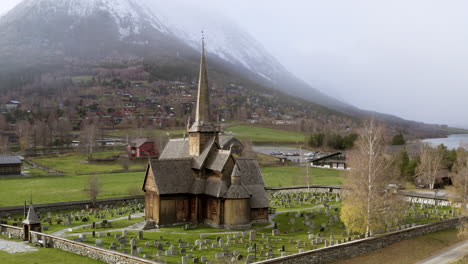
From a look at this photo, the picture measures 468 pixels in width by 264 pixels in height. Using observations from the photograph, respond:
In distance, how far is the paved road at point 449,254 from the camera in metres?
33.4

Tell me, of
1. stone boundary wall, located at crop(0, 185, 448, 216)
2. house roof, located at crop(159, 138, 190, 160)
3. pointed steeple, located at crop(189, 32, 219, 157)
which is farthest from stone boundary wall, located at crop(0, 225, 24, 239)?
house roof, located at crop(159, 138, 190, 160)

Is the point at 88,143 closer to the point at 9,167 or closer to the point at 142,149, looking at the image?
the point at 142,149

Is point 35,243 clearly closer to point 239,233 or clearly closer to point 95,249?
point 95,249

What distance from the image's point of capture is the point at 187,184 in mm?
41594

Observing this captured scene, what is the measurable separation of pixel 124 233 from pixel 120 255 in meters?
8.18

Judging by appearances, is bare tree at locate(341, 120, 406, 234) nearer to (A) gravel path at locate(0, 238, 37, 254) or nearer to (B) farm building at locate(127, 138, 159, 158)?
(A) gravel path at locate(0, 238, 37, 254)

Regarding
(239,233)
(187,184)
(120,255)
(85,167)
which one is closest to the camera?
(120,255)

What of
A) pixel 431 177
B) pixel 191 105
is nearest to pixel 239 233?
pixel 431 177

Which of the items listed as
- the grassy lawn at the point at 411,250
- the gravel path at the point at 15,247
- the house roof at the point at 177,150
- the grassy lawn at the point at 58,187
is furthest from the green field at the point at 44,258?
the grassy lawn at the point at 58,187

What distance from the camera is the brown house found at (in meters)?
39.4

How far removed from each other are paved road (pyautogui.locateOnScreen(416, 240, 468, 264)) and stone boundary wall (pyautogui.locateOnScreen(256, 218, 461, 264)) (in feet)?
9.89

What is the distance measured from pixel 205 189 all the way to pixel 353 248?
568 inches

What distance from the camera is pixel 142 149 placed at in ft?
312

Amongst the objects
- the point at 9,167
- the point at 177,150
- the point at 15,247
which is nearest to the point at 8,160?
the point at 9,167
